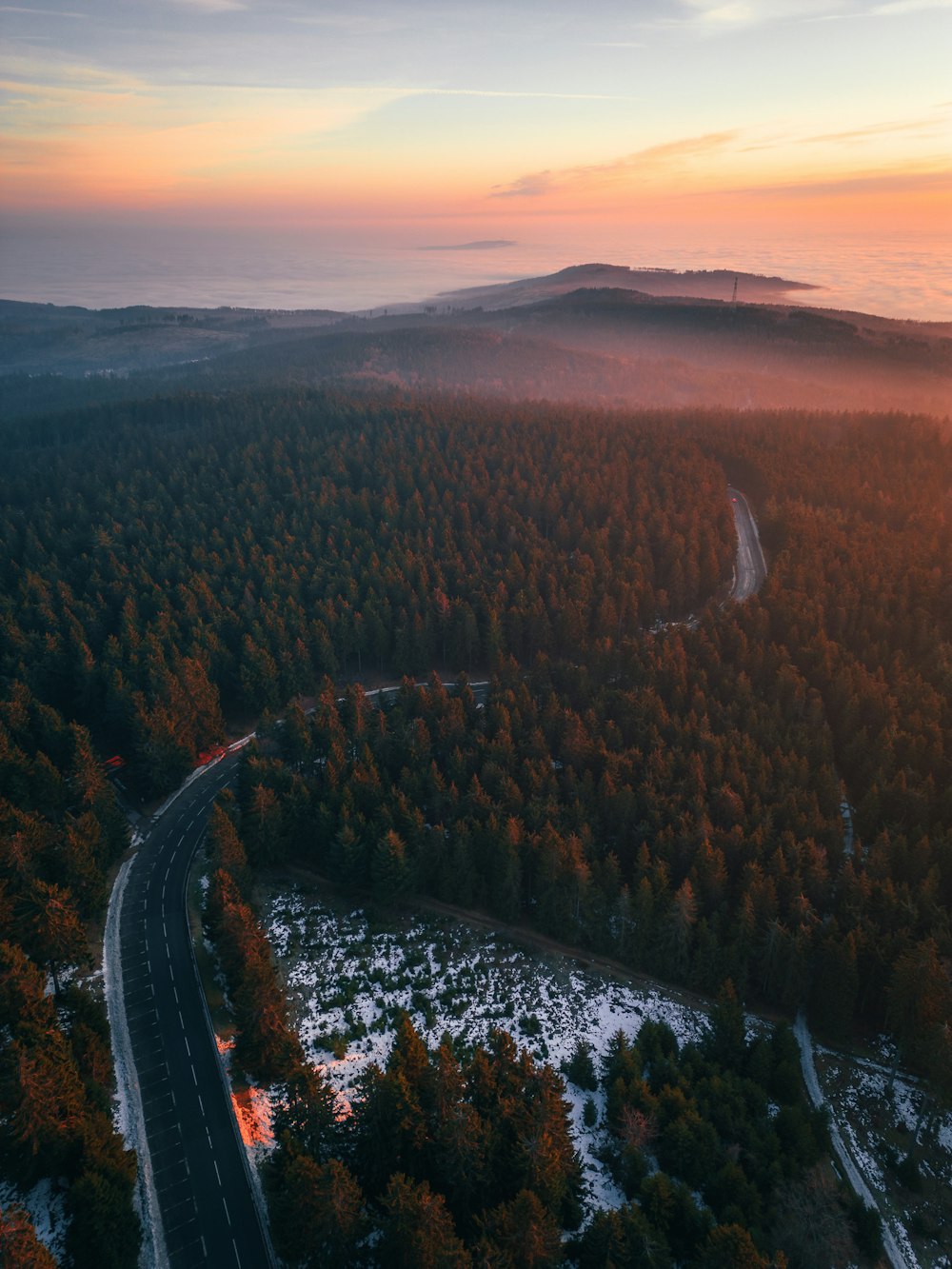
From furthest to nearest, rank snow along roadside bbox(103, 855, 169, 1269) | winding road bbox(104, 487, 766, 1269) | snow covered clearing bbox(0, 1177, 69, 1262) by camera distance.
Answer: winding road bbox(104, 487, 766, 1269)
snow along roadside bbox(103, 855, 169, 1269)
snow covered clearing bbox(0, 1177, 69, 1262)

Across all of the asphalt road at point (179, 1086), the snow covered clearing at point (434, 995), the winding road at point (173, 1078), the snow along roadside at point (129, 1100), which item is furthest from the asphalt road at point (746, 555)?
the snow along roadside at point (129, 1100)

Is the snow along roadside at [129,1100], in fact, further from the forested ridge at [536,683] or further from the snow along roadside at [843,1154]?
the snow along roadside at [843,1154]

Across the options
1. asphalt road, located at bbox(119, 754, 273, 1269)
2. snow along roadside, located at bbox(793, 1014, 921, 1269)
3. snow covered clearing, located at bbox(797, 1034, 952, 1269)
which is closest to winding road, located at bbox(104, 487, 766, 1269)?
asphalt road, located at bbox(119, 754, 273, 1269)

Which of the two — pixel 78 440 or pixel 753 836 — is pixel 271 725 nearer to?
pixel 753 836

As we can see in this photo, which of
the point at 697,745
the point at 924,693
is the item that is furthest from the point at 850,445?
the point at 697,745

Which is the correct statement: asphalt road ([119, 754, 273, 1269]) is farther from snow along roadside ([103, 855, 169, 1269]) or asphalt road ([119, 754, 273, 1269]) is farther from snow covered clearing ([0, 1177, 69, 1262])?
snow covered clearing ([0, 1177, 69, 1262])

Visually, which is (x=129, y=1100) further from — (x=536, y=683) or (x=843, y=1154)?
(x=536, y=683)
